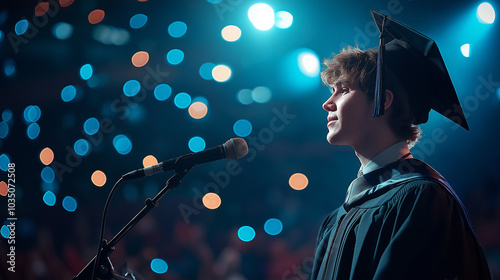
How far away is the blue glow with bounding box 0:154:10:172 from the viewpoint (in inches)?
96.3

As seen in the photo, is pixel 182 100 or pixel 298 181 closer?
pixel 298 181

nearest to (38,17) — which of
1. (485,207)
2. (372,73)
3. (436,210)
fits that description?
(372,73)

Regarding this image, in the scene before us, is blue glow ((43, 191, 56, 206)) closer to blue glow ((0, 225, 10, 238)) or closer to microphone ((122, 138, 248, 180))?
blue glow ((0, 225, 10, 238))

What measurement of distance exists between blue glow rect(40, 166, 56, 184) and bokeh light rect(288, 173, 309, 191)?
1.62 m

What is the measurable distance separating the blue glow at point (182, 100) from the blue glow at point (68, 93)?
0.76 m

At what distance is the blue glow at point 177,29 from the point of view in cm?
209

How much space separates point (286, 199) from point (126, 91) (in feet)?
3.95

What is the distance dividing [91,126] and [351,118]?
176 cm

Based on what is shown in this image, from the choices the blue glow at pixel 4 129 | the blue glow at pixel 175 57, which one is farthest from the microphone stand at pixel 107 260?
the blue glow at pixel 4 129

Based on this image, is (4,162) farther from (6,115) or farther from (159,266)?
(159,266)

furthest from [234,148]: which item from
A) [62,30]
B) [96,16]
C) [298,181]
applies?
[62,30]

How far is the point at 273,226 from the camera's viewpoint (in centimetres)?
189

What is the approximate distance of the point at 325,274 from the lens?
3.28 ft

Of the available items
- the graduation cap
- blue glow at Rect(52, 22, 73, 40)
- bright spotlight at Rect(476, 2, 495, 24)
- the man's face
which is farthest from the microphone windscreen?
blue glow at Rect(52, 22, 73, 40)
